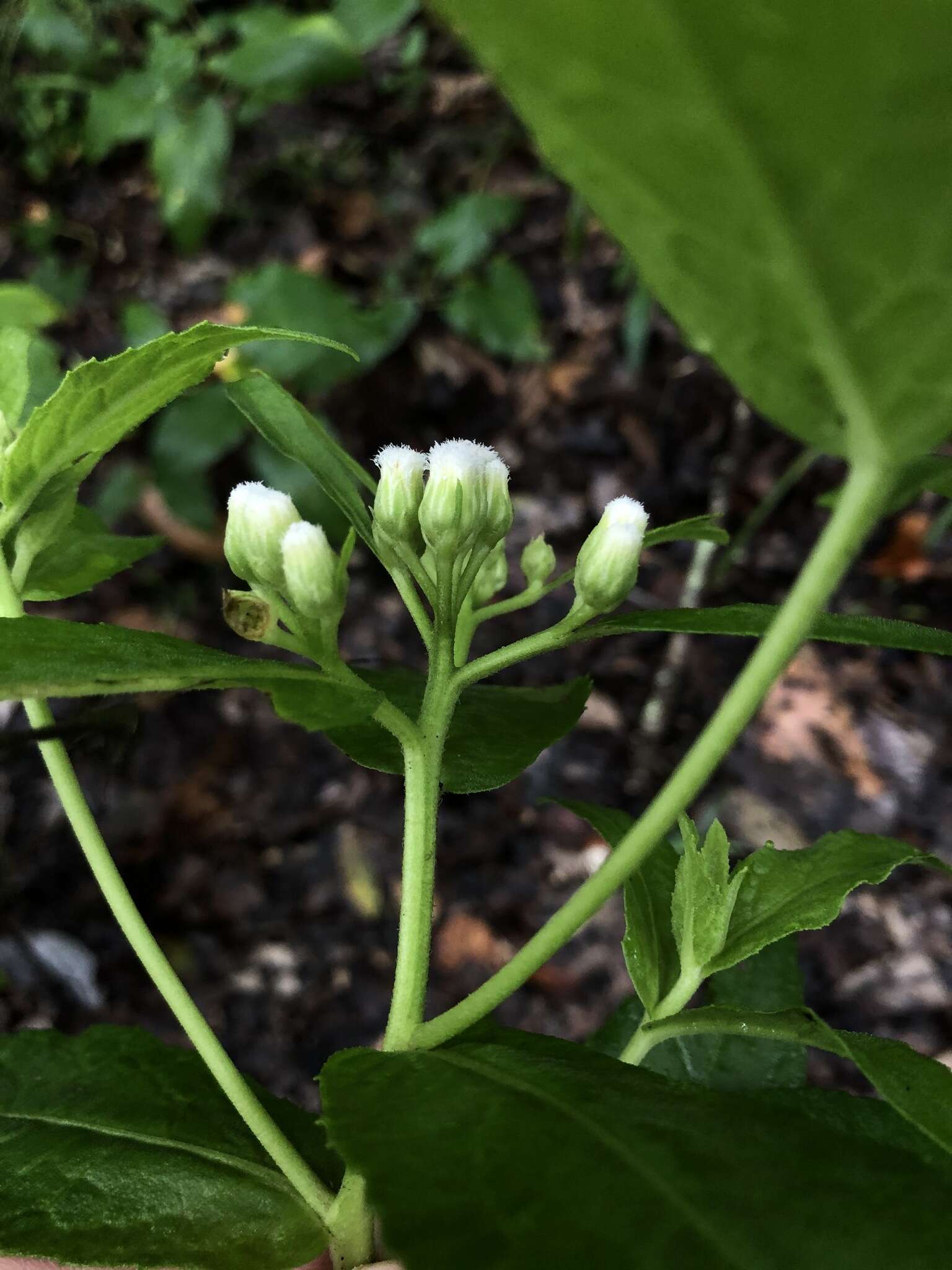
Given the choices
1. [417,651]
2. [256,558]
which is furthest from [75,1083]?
[417,651]

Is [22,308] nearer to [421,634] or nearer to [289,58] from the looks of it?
[289,58]

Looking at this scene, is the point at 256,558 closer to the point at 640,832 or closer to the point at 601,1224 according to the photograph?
the point at 640,832

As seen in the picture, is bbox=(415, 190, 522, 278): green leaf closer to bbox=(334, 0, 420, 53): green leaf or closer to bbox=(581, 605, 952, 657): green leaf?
bbox=(334, 0, 420, 53): green leaf

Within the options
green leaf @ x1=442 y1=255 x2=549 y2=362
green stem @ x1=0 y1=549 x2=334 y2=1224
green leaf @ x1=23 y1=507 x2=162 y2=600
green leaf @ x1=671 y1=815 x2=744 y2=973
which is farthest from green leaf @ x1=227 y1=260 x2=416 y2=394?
green leaf @ x1=671 y1=815 x2=744 y2=973

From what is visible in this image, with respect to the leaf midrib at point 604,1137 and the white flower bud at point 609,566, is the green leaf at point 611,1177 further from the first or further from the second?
the white flower bud at point 609,566

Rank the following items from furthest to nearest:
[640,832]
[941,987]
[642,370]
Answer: [642,370], [941,987], [640,832]

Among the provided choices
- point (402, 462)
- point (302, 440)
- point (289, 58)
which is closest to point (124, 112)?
point (289, 58)
